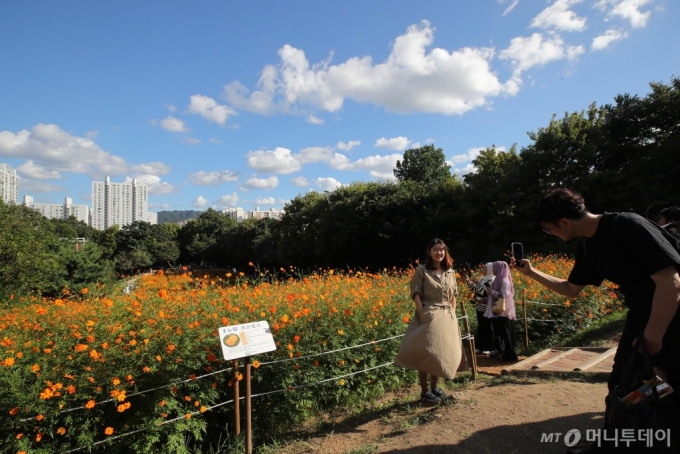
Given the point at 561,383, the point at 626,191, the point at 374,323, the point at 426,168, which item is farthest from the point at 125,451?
the point at 426,168

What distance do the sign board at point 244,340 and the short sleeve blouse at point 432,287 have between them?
144 cm

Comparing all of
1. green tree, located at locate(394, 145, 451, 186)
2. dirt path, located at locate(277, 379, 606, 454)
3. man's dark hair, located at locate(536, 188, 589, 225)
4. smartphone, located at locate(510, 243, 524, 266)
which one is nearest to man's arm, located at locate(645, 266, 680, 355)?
man's dark hair, located at locate(536, 188, 589, 225)

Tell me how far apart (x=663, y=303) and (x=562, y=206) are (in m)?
0.60

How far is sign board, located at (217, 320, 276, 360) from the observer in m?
Answer: 3.20

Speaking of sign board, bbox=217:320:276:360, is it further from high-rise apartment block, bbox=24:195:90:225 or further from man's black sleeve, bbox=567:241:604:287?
high-rise apartment block, bbox=24:195:90:225

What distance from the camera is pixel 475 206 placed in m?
24.3

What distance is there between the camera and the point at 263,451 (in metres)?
3.41

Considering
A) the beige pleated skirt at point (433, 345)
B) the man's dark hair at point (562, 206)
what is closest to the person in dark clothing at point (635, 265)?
the man's dark hair at point (562, 206)

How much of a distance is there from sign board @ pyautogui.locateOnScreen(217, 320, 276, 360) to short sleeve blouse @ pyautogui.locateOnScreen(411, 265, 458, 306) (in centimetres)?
144

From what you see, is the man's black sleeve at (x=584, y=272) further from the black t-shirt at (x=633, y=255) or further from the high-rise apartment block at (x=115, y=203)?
the high-rise apartment block at (x=115, y=203)

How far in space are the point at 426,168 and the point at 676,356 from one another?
41.8 meters

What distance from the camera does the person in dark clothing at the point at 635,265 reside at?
178cm

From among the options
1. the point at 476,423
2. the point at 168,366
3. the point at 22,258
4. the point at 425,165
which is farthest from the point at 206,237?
the point at 476,423

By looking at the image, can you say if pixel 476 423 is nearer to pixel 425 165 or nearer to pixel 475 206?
pixel 475 206
